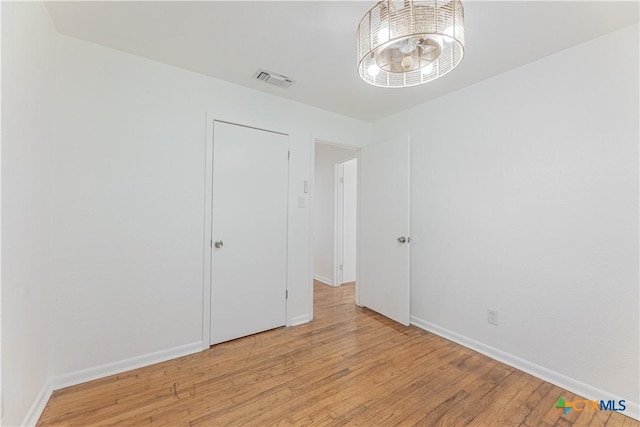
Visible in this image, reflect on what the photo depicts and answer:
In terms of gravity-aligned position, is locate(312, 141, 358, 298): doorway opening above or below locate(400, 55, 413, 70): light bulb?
below

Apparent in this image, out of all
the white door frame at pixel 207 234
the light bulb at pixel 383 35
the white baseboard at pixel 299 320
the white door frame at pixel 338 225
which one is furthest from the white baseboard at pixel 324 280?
the light bulb at pixel 383 35

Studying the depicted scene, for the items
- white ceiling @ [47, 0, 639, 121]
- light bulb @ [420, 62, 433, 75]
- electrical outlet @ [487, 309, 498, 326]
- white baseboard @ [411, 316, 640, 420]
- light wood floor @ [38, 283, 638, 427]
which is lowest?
light wood floor @ [38, 283, 638, 427]

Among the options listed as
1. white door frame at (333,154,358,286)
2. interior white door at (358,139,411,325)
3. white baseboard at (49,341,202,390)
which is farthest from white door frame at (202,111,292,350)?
white door frame at (333,154,358,286)

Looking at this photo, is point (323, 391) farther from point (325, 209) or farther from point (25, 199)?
point (325, 209)

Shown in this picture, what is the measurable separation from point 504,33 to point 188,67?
227cm

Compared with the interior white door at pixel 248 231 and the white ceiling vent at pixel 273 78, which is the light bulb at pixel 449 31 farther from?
the interior white door at pixel 248 231

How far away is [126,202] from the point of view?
6.42 ft

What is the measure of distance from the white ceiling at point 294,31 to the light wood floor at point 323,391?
2.31m

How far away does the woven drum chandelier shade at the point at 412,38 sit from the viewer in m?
1.09

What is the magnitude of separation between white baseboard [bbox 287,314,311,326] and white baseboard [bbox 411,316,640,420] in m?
1.24

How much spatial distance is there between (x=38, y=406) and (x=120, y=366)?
0.44m

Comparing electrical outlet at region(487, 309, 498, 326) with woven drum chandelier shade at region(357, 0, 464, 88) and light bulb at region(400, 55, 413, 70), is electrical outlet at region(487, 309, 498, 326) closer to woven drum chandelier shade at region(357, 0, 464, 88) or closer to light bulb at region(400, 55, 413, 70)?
woven drum chandelier shade at region(357, 0, 464, 88)

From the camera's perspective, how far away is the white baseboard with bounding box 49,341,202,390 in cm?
176

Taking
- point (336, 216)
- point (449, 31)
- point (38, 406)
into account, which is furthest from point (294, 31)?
point (336, 216)
